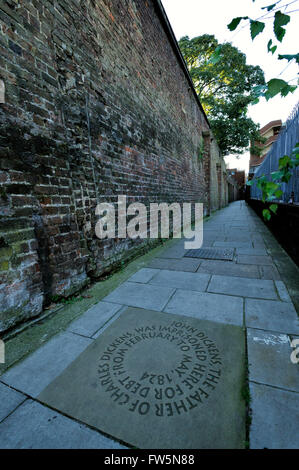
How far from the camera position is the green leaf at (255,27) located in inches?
45.5

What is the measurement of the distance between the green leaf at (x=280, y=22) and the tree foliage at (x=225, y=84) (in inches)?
757

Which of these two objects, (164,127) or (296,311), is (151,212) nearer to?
(164,127)

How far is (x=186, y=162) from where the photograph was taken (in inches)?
313

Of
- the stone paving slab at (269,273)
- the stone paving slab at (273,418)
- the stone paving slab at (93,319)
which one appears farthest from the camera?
the stone paving slab at (269,273)

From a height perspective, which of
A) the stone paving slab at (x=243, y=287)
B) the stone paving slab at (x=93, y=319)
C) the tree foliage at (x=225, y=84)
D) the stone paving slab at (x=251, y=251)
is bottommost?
the stone paving slab at (x=93, y=319)

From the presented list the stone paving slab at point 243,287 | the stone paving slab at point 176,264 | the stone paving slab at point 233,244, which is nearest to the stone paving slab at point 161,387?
the stone paving slab at point 243,287

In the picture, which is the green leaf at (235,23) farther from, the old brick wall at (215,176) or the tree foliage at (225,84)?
the tree foliage at (225,84)

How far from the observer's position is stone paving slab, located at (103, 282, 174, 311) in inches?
93.8

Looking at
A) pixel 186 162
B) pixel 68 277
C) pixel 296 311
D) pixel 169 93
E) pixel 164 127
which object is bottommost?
pixel 296 311

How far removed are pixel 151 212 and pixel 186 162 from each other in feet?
13.4

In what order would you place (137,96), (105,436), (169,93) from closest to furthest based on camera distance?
(105,436), (137,96), (169,93)

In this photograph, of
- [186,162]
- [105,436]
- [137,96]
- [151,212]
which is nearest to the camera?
[105,436]

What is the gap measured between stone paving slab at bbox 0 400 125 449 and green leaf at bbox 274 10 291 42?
2321 mm
